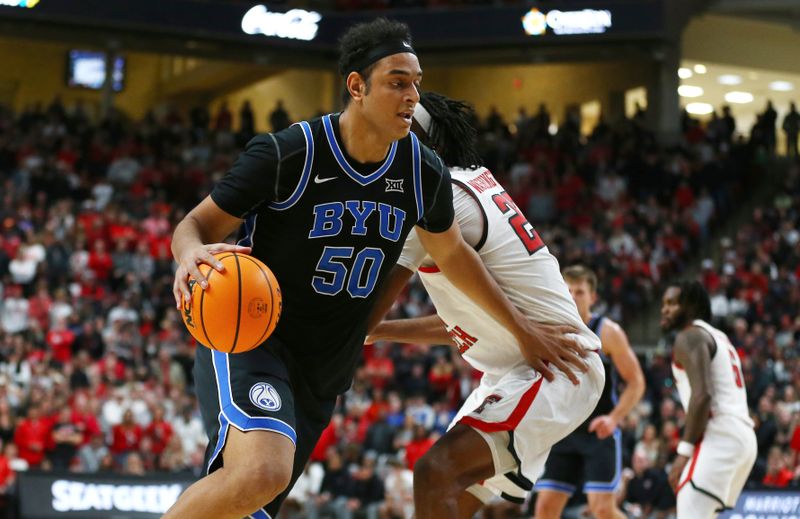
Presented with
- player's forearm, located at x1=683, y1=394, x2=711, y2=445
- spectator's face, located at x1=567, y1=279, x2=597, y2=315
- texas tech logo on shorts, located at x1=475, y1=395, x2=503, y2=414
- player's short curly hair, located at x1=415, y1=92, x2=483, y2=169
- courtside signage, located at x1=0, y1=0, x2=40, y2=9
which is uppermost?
courtside signage, located at x1=0, y1=0, x2=40, y2=9

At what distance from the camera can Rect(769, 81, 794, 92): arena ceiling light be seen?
89.8 feet

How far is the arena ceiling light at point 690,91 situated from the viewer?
2807 cm

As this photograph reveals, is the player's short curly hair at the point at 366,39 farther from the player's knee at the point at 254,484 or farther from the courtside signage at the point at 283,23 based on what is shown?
the courtside signage at the point at 283,23

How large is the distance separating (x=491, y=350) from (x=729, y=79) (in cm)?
2390

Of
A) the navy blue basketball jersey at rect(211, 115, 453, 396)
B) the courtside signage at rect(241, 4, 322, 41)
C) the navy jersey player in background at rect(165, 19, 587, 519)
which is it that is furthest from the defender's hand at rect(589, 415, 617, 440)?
the courtside signage at rect(241, 4, 322, 41)

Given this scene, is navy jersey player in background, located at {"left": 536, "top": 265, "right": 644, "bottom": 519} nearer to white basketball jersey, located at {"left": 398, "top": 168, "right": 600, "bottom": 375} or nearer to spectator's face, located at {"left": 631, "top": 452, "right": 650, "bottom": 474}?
white basketball jersey, located at {"left": 398, "top": 168, "right": 600, "bottom": 375}

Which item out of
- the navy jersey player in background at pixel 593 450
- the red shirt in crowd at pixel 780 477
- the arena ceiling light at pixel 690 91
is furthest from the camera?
the arena ceiling light at pixel 690 91

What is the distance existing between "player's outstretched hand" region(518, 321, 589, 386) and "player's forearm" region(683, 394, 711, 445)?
2.26 meters

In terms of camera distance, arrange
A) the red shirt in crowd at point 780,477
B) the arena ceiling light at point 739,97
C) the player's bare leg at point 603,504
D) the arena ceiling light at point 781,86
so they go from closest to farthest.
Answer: the player's bare leg at point 603,504
the red shirt in crowd at point 780,477
the arena ceiling light at point 781,86
the arena ceiling light at point 739,97

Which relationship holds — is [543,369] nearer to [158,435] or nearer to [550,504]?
[550,504]

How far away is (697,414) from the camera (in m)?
6.93

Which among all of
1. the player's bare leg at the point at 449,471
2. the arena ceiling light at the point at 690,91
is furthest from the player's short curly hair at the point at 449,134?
the arena ceiling light at the point at 690,91

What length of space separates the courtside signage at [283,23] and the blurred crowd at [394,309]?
5.92 ft

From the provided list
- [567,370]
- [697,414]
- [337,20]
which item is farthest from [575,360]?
[337,20]
